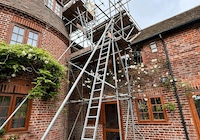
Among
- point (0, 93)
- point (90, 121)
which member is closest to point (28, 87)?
point (0, 93)

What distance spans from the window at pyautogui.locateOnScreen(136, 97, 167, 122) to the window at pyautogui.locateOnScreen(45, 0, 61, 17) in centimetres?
747

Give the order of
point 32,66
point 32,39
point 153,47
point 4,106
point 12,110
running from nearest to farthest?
point 4,106 → point 12,110 → point 32,66 → point 32,39 → point 153,47

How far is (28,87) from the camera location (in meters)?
4.95

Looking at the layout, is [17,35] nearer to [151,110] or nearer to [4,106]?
[4,106]

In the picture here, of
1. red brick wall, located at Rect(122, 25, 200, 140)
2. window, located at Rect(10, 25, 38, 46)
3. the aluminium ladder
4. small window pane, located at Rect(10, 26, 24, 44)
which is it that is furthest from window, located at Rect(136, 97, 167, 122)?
small window pane, located at Rect(10, 26, 24, 44)

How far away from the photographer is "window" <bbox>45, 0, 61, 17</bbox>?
7463 mm

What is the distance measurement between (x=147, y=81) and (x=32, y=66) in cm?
517

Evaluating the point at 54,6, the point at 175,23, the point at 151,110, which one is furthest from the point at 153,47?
the point at 54,6

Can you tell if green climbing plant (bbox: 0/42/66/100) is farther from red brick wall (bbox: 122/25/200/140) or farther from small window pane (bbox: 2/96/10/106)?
red brick wall (bbox: 122/25/200/140)

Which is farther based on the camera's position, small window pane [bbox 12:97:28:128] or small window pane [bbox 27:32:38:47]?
small window pane [bbox 27:32:38:47]

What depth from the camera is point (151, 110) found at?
18.0 ft

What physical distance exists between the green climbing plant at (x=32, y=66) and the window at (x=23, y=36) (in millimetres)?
1154

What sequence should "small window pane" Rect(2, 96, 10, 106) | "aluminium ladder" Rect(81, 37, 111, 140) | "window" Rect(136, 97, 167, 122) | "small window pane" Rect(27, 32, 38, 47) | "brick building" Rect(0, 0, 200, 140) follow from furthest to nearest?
"small window pane" Rect(27, 32, 38, 47), "window" Rect(136, 97, 167, 122), "brick building" Rect(0, 0, 200, 140), "small window pane" Rect(2, 96, 10, 106), "aluminium ladder" Rect(81, 37, 111, 140)

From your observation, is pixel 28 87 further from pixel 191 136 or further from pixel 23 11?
pixel 191 136
